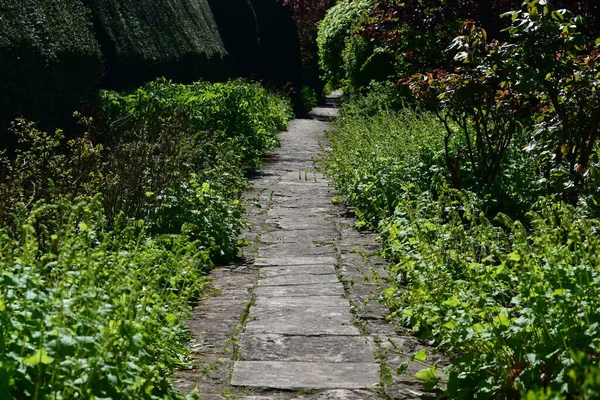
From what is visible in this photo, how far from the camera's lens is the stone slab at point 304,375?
417 cm

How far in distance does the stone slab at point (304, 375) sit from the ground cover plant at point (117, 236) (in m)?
0.35

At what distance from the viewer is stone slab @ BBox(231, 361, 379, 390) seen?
4.17 meters

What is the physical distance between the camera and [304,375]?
4.31 metres

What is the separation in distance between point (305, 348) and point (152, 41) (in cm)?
1018

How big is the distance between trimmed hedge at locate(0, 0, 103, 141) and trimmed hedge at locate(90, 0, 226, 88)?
5.17 feet

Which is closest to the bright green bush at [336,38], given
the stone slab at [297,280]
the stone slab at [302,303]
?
the stone slab at [297,280]

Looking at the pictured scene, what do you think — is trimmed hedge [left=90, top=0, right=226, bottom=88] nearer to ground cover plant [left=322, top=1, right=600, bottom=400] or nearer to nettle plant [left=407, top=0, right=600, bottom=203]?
ground cover plant [left=322, top=1, right=600, bottom=400]

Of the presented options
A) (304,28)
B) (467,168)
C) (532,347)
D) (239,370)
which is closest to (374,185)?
(467,168)

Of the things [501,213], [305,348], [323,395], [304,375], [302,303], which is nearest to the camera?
[323,395]

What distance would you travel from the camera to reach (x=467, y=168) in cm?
830

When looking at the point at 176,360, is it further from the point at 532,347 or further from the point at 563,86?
the point at 563,86

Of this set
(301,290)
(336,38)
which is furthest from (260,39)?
(301,290)

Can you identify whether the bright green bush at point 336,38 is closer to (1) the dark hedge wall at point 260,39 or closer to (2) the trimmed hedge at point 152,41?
(1) the dark hedge wall at point 260,39

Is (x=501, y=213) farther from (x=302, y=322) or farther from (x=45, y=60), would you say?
(x=45, y=60)
